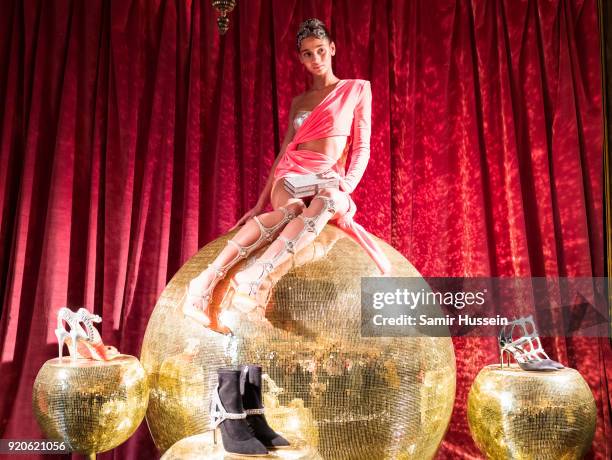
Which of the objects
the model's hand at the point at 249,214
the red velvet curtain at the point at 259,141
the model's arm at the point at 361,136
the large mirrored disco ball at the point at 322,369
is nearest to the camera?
the large mirrored disco ball at the point at 322,369

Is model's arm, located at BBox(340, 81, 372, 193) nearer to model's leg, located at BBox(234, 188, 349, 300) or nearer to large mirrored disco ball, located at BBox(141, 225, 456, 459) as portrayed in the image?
model's leg, located at BBox(234, 188, 349, 300)

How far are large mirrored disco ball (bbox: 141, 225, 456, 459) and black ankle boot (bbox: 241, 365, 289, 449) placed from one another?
7 cm

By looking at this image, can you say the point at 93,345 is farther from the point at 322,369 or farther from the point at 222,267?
the point at 322,369

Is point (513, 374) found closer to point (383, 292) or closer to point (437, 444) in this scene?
point (437, 444)

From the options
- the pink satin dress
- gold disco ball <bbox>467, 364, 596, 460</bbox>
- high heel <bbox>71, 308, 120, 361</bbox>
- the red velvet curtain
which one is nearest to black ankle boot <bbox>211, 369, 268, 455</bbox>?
high heel <bbox>71, 308, 120, 361</bbox>

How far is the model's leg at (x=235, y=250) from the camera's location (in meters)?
2.39

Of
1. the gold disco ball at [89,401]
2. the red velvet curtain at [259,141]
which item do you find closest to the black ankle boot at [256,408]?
the gold disco ball at [89,401]

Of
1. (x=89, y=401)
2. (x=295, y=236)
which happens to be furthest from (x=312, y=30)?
(x=89, y=401)

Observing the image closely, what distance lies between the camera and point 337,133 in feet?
9.08

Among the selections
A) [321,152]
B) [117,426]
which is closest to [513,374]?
[321,152]

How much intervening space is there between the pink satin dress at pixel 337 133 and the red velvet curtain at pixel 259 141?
2.41 ft

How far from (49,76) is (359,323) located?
88.1 inches

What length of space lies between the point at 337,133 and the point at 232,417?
128cm

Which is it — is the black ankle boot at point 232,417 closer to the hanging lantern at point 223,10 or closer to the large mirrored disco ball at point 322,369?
the large mirrored disco ball at point 322,369
